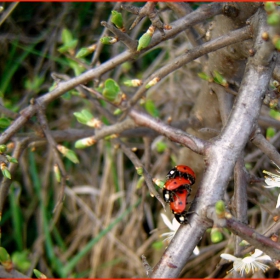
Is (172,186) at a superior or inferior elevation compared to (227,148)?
inferior

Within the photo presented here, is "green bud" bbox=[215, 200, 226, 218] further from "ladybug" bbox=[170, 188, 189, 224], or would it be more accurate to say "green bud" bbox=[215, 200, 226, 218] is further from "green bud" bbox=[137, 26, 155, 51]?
"green bud" bbox=[137, 26, 155, 51]

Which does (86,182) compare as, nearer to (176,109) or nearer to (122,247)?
(122,247)

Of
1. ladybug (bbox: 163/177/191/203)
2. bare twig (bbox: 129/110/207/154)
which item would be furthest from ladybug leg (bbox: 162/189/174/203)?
bare twig (bbox: 129/110/207/154)

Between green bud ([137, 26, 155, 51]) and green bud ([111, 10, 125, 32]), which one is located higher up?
green bud ([111, 10, 125, 32])

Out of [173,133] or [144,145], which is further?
[144,145]

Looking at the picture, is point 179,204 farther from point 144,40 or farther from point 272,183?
point 144,40

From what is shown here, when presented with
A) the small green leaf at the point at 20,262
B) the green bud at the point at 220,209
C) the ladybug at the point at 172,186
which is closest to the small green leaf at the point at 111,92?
the ladybug at the point at 172,186

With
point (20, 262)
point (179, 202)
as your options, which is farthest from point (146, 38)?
point (20, 262)

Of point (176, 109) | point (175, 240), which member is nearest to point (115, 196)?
point (176, 109)

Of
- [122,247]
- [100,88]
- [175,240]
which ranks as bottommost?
[122,247]

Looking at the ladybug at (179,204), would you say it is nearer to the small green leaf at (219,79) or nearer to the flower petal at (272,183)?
the flower petal at (272,183)

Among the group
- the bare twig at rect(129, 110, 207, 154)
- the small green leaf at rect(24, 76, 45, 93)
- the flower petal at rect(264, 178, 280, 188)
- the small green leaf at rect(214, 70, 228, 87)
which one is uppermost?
the small green leaf at rect(214, 70, 228, 87)
